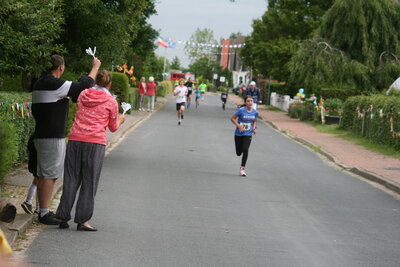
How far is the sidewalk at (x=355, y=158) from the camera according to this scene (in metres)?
15.6

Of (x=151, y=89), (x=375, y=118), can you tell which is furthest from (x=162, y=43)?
(x=375, y=118)

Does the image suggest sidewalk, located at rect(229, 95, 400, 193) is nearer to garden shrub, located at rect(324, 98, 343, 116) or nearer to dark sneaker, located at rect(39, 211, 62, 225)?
garden shrub, located at rect(324, 98, 343, 116)

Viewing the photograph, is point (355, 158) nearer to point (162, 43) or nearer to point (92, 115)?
point (92, 115)

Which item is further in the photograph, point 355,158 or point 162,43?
point 162,43

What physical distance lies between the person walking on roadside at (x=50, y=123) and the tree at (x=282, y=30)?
1680 inches

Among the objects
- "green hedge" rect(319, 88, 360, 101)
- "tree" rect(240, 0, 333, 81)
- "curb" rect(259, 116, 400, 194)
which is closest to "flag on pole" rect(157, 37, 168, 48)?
"tree" rect(240, 0, 333, 81)

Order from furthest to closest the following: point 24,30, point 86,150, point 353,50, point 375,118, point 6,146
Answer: point 353,50
point 375,118
point 24,30
point 6,146
point 86,150

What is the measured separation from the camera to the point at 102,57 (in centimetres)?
1627

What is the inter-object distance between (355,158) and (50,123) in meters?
13.1

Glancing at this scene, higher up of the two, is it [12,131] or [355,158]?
[12,131]

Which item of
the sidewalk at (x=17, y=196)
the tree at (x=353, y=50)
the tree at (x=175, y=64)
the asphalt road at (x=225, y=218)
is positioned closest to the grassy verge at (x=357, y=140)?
the asphalt road at (x=225, y=218)

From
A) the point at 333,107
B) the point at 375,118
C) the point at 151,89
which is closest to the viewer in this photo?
the point at 375,118

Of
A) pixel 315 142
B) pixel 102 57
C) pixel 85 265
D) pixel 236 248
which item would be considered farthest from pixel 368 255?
pixel 315 142

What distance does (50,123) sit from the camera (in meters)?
7.99
